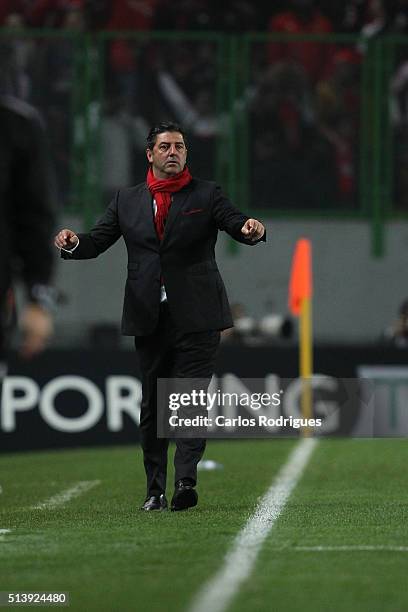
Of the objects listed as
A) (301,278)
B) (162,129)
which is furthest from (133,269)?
(301,278)

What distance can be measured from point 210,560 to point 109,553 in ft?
1.53

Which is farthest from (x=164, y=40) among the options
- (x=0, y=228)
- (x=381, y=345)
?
(x=0, y=228)

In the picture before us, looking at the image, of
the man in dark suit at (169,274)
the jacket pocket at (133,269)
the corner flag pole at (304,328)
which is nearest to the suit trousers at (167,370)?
the man in dark suit at (169,274)

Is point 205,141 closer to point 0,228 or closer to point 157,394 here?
point 157,394

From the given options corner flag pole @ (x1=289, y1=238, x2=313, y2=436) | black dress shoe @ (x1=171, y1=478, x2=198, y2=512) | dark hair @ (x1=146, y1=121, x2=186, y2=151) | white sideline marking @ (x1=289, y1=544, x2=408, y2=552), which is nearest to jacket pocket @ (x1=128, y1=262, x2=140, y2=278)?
dark hair @ (x1=146, y1=121, x2=186, y2=151)

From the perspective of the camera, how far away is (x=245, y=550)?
5.92 m

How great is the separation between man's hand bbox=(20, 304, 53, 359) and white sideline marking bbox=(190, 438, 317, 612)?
111 cm

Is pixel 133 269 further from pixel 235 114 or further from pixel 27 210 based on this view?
pixel 235 114

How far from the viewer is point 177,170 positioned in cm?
763

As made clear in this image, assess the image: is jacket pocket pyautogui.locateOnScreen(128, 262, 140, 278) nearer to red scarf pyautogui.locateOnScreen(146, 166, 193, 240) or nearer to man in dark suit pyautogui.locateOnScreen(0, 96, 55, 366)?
red scarf pyautogui.locateOnScreen(146, 166, 193, 240)

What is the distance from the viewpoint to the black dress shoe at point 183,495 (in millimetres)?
7598

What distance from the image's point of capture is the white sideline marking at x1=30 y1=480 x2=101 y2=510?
26.9 ft

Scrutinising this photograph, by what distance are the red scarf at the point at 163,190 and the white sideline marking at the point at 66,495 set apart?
166 cm

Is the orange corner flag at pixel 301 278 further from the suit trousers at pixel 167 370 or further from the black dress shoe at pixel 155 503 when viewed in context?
the black dress shoe at pixel 155 503
